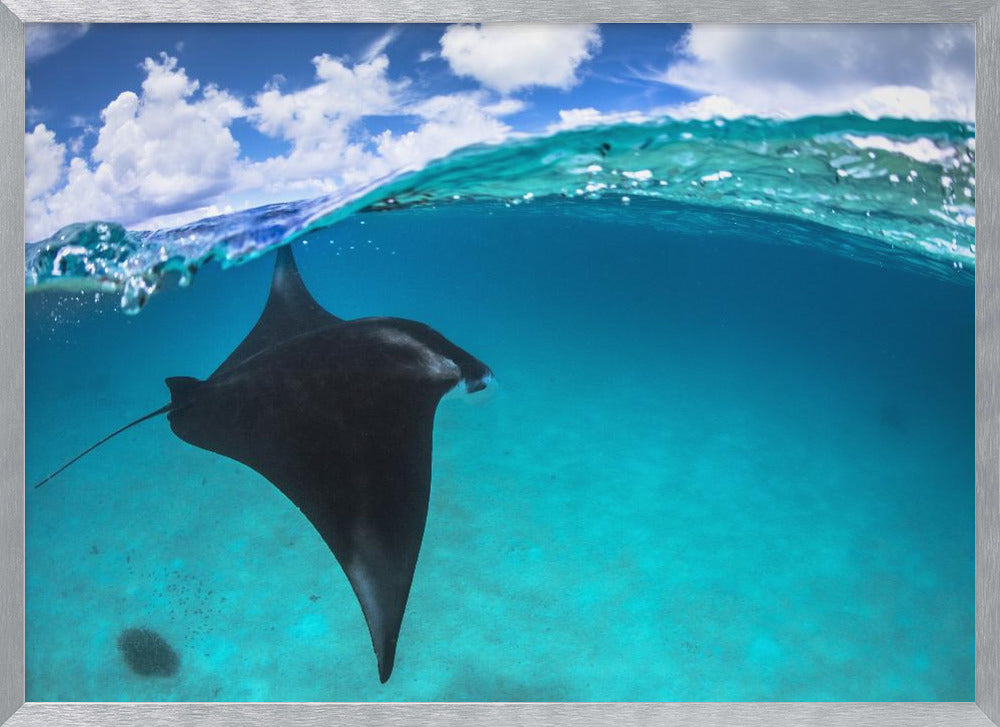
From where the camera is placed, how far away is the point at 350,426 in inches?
85.0

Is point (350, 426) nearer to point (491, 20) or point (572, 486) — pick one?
point (572, 486)

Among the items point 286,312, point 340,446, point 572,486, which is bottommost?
point 572,486

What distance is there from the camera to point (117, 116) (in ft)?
7.13

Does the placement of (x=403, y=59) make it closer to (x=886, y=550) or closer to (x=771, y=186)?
(x=771, y=186)

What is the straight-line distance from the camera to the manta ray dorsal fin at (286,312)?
280cm

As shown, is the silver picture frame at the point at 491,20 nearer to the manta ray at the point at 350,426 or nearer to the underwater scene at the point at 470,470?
the underwater scene at the point at 470,470

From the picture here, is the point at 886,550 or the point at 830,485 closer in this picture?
the point at 886,550

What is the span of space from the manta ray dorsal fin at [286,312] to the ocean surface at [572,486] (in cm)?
9

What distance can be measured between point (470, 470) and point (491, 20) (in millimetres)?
2559

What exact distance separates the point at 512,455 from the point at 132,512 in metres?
2.30

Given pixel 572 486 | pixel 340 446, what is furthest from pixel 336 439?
pixel 572 486

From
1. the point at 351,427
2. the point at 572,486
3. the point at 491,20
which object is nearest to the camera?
the point at 491,20

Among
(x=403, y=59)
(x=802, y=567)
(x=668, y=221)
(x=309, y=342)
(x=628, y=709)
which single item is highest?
(x=403, y=59)

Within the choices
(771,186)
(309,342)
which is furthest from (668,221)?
(309,342)
